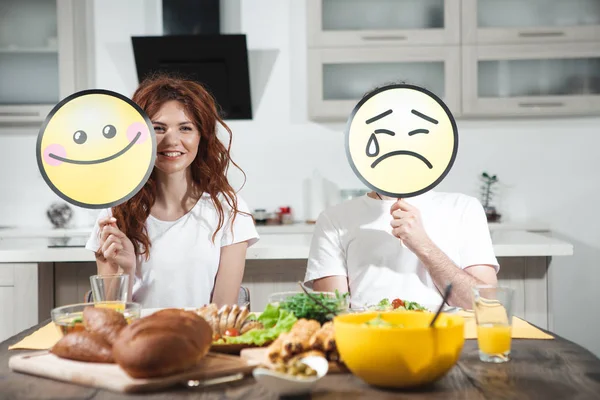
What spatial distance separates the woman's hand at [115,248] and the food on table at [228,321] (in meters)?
0.36

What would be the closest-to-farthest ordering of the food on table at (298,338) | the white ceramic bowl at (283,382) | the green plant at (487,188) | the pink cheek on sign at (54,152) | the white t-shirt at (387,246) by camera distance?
the white ceramic bowl at (283,382), the food on table at (298,338), the pink cheek on sign at (54,152), the white t-shirt at (387,246), the green plant at (487,188)

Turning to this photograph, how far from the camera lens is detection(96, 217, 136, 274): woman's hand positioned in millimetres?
1449

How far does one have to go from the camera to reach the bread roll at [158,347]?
89cm

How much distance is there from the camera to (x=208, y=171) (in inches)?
73.7

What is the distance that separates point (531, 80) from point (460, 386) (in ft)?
10.5

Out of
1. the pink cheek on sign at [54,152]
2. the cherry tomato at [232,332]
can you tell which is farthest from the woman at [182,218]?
the cherry tomato at [232,332]

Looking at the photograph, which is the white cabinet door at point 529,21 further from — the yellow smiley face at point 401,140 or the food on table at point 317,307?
the food on table at point 317,307

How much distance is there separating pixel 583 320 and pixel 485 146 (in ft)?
3.89

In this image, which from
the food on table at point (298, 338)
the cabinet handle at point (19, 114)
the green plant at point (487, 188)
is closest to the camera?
the food on table at point (298, 338)

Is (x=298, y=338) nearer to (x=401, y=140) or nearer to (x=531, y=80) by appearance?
(x=401, y=140)

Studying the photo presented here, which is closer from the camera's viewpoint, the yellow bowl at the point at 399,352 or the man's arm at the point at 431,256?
the yellow bowl at the point at 399,352

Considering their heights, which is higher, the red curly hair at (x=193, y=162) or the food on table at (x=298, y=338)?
the red curly hair at (x=193, y=162)

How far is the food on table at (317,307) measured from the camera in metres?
1.13

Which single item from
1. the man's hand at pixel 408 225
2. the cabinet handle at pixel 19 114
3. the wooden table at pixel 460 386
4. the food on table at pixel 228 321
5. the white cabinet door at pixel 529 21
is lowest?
the wooden table at pixel 460 386
